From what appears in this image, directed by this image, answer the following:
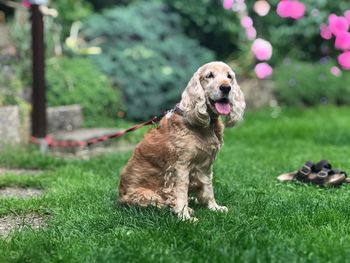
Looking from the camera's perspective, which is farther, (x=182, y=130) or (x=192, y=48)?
(x=192, y=48)

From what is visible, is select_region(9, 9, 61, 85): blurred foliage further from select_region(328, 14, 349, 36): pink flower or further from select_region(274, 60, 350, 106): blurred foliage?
select_region(328, 14, 349, 36): pink flower

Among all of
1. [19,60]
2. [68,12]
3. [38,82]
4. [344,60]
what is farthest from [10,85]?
[344,60]

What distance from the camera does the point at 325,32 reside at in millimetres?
12430

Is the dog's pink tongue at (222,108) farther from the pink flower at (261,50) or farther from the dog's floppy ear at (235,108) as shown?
the pink flower at (261,50)

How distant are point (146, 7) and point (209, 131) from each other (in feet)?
25.5

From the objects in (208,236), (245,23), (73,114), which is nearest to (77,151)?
(73,114)

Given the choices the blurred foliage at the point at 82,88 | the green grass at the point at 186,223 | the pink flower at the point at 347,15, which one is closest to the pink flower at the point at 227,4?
the pink flower at the point at 347,15

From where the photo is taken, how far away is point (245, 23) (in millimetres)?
12258

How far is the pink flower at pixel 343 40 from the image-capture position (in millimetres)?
12227

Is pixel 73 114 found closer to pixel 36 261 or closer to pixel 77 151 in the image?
pixel 77 151

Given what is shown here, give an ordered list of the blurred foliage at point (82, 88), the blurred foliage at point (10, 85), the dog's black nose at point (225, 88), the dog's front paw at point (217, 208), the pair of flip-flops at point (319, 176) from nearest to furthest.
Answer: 1. the dog's black nose at point (225, 88)
2. the dog's front paw at point (217, 208)
3. the pair of flip-flops at point (319, 176)
4. the blurred foliage at point (10, 85)
5. the blurred foliage at point (82, 88)

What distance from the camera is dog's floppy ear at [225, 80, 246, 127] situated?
4316 mm

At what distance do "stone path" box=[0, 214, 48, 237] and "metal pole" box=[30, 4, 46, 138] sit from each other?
3.35 m

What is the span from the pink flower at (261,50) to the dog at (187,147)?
7690 millimetres
